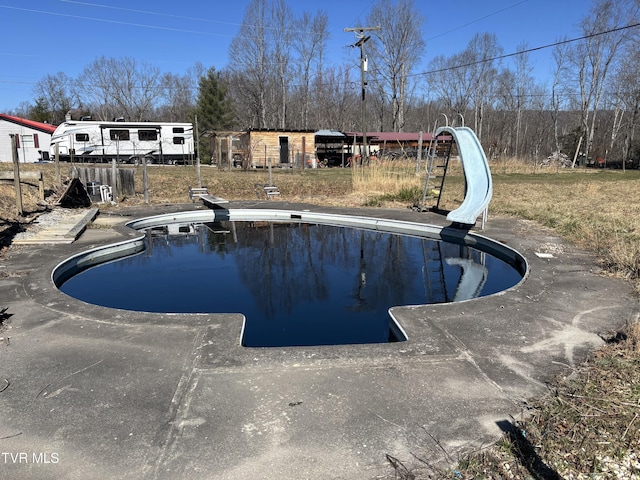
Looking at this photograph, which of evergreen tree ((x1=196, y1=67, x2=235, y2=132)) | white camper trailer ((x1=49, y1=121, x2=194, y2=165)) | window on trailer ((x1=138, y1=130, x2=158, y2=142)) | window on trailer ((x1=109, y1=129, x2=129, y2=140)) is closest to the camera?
white camper trailer ((x1=49, y1=121, x2=194, y2=165))

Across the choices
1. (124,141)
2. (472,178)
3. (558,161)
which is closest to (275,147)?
(124,141)

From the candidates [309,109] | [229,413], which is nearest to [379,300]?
[229,413]

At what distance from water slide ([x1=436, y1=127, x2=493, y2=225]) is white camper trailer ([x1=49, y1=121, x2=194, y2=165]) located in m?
16.9

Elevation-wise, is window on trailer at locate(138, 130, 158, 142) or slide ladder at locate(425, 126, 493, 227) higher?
window on trailer at locate(138, 130, 158, 142)

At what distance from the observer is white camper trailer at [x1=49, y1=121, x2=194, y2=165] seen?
2278 centimetres

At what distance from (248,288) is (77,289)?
→ 2230 mm

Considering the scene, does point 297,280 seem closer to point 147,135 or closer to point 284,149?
point 284,149

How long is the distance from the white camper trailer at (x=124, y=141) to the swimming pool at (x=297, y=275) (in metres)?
15.9

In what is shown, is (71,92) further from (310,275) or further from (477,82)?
(310,275)

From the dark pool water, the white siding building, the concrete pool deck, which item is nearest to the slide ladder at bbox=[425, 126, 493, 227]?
the dark pool water

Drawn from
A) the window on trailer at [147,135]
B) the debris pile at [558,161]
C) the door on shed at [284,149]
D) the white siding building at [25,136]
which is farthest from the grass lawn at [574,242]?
the white siding building at [25,136]

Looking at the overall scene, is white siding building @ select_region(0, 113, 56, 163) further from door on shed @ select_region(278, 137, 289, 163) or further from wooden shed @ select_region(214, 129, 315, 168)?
door on shed @ select_region(278, 137, 289, 163)

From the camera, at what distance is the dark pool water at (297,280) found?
15.7 feet

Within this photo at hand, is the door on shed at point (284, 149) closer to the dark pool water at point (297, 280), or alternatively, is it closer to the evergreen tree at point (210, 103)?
the evergreen tree at point (210, 103)
